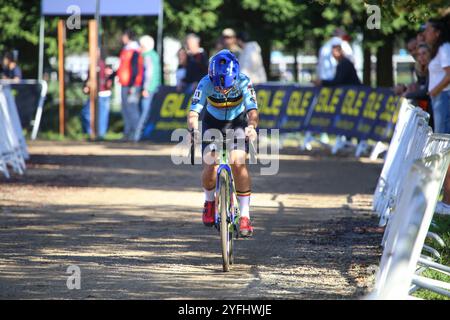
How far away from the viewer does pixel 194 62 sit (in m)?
23.4

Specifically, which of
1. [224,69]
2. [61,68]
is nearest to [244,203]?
[224,69]

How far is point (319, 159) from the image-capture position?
21172 millimetres

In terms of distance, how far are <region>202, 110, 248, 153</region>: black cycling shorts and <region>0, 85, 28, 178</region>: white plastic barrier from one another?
766 centimetres

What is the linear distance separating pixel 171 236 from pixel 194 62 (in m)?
12.4

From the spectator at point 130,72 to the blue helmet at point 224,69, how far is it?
15.4m

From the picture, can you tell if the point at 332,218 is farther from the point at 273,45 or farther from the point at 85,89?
the point at 273,45

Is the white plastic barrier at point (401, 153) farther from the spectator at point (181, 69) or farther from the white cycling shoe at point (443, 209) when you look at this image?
the spectator at point (181, 69)

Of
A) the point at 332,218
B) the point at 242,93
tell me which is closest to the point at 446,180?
the point at 332,218

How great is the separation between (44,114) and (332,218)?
63.9 feet

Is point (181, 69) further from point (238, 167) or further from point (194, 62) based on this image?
point (238, 167)

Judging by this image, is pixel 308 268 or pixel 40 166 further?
pixel 40 166

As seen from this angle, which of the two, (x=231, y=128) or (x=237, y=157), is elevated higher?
(x=231, y=128)

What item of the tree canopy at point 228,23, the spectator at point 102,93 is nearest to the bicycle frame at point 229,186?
the spectator at point 102,93

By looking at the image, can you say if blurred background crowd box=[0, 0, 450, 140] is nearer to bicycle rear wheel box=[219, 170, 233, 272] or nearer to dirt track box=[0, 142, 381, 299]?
dirt track box=[0, 142, 381, 299]
